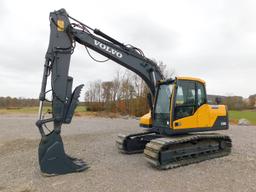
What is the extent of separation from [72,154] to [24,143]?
3311mm

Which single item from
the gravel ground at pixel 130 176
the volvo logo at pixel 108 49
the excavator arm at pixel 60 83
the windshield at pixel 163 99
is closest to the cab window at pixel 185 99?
the windshield at pixel 163 99

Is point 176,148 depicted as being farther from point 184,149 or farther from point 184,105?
point 184,105

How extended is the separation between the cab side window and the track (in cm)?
108

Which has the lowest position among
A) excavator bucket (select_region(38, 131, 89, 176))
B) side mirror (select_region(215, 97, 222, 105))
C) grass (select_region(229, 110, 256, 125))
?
excavator bucket (select_region(38, 131, 89, 176))

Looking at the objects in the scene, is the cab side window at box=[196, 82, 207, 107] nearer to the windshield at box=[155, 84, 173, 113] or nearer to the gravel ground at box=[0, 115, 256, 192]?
the windshield at box=[155, 84, 173, 113]

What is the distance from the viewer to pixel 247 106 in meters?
42.8

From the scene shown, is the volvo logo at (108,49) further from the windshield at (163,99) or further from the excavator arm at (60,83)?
the windshield at (163,99)

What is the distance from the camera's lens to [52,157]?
16.8ft

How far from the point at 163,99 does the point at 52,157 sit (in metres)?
3.67

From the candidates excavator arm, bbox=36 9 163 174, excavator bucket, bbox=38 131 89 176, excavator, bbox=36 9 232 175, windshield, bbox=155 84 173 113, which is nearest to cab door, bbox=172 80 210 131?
excavator, bbox=36 9 232 175

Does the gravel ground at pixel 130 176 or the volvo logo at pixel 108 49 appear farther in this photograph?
the volvo logo at pixel 108 49

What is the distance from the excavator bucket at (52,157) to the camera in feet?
16.6

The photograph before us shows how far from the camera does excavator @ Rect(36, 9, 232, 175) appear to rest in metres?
5.30

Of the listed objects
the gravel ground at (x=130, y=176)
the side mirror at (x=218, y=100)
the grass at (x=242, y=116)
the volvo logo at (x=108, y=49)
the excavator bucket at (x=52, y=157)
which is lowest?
the gravel ground at (x=130, y=176)
